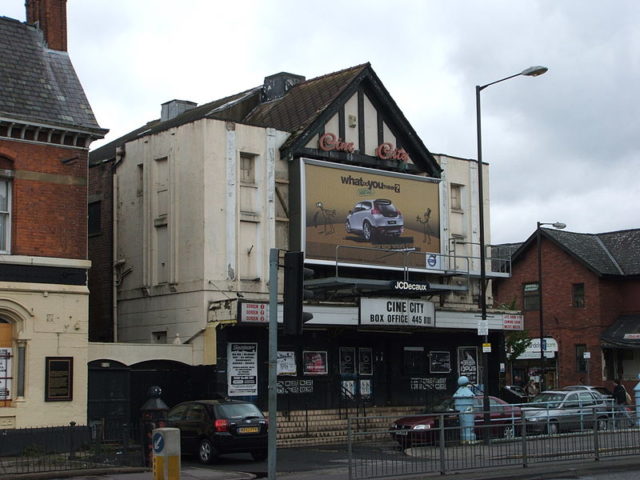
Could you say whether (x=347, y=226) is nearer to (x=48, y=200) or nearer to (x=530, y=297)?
(x=48, y=200)

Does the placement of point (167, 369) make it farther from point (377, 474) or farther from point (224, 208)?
point (377, 474)

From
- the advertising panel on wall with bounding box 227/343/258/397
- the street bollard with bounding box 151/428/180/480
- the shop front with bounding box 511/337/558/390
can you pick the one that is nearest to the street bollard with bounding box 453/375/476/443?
the advertising panel on wall with bounding box 227/343/258/397

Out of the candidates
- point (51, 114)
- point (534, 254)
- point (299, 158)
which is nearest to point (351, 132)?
point (299, 158)

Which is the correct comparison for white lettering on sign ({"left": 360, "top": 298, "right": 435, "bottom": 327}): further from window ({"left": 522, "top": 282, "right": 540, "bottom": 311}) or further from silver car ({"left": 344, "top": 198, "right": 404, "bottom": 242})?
window ({"left": 522, "top": 282, "right": 540, "bottom": 311})

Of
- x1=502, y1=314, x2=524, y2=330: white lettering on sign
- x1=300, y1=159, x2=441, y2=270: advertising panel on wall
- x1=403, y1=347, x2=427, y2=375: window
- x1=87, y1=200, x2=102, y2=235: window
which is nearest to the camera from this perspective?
x1=300, y1=159, x2=441, y2=270: advertising panel on wall

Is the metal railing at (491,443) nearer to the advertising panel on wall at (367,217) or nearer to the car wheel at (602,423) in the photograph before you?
the car wheel at (602,423)

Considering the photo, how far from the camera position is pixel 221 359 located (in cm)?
3062

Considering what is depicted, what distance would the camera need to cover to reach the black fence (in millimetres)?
21578

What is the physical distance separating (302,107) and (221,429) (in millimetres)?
14800

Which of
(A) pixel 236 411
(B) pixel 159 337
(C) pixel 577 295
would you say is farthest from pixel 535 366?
(A) pixel 236 411

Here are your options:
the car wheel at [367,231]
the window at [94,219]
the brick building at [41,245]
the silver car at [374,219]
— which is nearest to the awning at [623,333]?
the silver car at [374,219]

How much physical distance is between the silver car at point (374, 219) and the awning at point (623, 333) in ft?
64.3

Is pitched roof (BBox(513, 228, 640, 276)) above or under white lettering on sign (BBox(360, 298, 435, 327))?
above

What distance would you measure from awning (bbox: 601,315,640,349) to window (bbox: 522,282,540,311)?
4.32m
